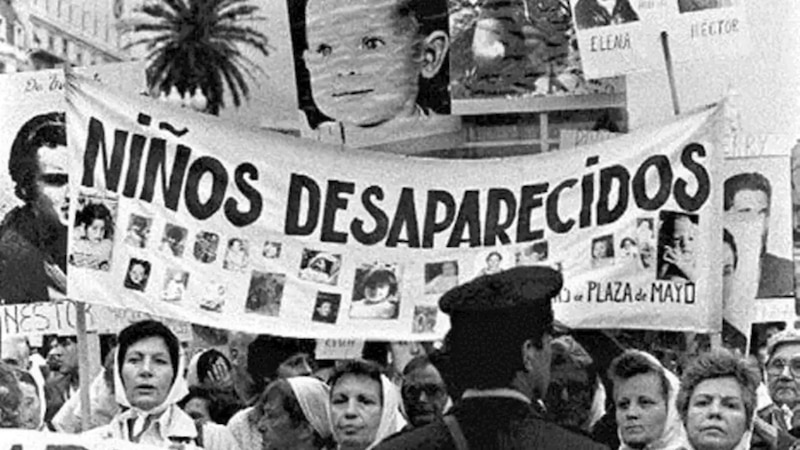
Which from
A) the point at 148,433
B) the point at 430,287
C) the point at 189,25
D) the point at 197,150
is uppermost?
the point at 189,25

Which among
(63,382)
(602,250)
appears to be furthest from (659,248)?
(63,382)

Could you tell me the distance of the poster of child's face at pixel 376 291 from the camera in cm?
690

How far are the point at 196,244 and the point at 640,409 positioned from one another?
1.80m

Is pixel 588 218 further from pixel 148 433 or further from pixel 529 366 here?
pixel 529 366

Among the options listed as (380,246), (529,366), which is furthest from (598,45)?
(529,366)

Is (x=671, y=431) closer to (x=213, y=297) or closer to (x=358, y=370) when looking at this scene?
(x=358, y=370)

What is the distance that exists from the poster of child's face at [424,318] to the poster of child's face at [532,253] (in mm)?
326

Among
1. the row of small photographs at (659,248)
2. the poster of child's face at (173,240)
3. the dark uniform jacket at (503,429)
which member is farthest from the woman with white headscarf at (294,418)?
the dark uniform jacket at (503,429)

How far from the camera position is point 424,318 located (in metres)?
6.84

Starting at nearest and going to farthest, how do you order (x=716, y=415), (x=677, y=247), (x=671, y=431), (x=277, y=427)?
(x=716, y=415) → (x=671, y=431) → (x=277, y=427) → (x=677, y=247)

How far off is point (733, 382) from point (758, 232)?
1.60 metres

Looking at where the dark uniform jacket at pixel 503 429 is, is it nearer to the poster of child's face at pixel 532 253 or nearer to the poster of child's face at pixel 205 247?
the poster of child's face at pixel 532 253

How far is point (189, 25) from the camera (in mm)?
8203

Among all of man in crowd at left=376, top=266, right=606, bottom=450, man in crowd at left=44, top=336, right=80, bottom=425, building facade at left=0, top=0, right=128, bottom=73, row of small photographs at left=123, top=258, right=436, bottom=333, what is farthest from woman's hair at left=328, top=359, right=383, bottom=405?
building facade at left=0, top=0, right=128, bottom=73
